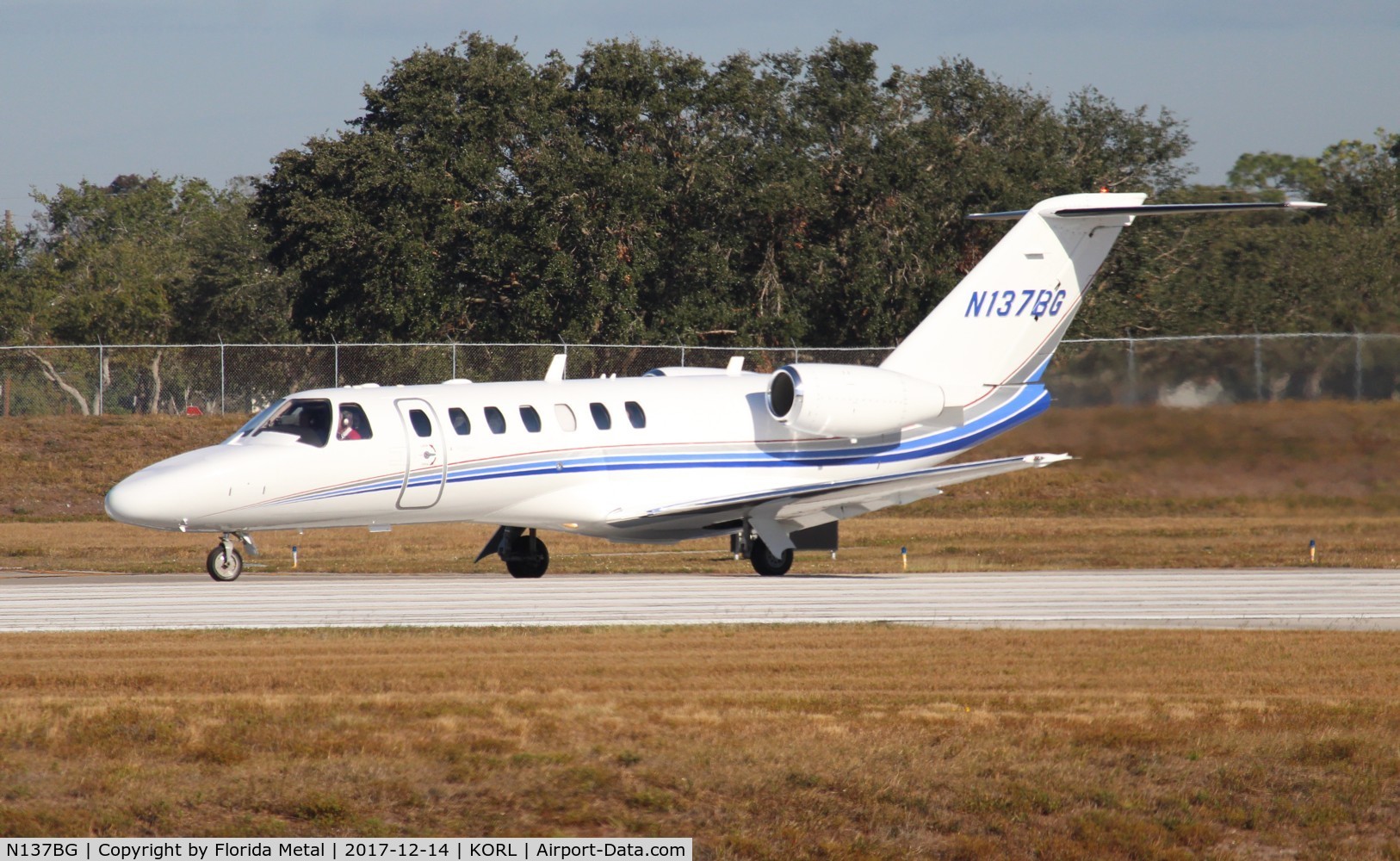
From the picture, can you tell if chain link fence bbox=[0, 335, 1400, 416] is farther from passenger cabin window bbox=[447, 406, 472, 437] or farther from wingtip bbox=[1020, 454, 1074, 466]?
passenger cabin window bbox=[447, 406, 472, 437]

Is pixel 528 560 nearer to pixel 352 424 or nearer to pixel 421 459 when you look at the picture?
pixel 421 459

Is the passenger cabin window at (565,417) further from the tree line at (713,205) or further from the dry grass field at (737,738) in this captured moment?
the tree line at (713,205)

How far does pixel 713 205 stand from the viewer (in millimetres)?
51531

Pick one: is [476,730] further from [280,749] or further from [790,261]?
[790,261]

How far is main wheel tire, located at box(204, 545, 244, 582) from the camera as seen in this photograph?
22.5 m

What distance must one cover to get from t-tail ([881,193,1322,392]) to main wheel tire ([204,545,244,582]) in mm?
10365

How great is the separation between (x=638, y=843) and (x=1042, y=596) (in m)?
12.3

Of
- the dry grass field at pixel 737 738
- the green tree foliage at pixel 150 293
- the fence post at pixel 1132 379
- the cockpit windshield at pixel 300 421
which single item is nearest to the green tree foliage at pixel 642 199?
the green tree foliage at pixel 150 293

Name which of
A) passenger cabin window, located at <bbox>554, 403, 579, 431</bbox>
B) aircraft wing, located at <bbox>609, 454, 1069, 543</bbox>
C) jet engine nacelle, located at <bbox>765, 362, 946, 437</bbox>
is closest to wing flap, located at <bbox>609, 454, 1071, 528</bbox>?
aircraft wing, located at <bbox>609, 454, 1069, 543</bbox>

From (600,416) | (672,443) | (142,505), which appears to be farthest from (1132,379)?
(142,505)

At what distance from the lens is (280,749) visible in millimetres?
10398

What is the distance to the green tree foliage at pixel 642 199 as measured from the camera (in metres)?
48.2

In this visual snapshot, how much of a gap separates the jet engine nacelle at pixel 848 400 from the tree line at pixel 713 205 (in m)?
22.0

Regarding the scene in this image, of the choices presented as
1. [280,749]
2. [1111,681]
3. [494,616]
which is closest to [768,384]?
[494,616]
